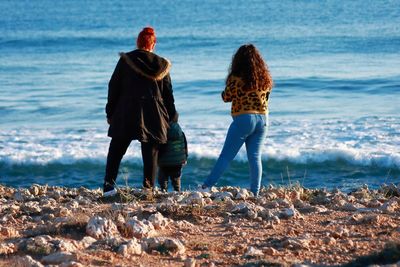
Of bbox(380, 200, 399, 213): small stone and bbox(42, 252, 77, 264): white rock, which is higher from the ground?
bbox(42, 252, 77, 264): white rock

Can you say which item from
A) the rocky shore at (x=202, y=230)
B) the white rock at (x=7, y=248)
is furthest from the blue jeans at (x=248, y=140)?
the white rock at (x=7, y=248)

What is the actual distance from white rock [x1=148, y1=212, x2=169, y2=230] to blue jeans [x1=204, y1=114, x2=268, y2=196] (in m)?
1.71

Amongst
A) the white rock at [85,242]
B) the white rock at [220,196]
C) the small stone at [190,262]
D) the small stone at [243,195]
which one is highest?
the white rock at [85,242]

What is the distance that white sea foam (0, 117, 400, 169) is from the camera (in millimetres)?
15474

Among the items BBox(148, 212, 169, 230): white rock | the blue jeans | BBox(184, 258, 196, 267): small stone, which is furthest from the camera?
the blue jeans

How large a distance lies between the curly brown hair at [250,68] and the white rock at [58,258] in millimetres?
2968

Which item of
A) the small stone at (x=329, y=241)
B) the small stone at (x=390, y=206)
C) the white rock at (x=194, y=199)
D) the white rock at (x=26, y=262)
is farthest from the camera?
the white rock at (x=194, y=199)

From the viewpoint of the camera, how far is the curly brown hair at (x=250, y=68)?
8.40 meters

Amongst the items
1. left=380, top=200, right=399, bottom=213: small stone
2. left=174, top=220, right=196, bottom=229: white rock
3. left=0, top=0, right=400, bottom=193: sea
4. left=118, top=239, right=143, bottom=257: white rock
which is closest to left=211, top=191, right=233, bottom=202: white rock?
left=174, top=220, right=196, bottom=229: white rock

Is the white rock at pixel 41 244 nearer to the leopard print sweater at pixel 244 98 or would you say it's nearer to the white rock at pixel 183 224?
the white rock at pixel 183 224

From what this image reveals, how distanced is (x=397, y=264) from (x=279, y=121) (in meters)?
13.8

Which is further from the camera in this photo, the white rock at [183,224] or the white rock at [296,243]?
the white rock at [183,224]

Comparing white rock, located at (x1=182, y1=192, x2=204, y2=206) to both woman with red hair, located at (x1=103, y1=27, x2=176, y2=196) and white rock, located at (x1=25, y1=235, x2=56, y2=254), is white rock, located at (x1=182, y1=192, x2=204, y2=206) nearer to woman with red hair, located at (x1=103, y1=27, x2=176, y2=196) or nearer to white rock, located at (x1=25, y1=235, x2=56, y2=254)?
woman with red hair, located at (x1=103, y1=27, x2=176, y2=196)

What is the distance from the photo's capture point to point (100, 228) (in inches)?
261
